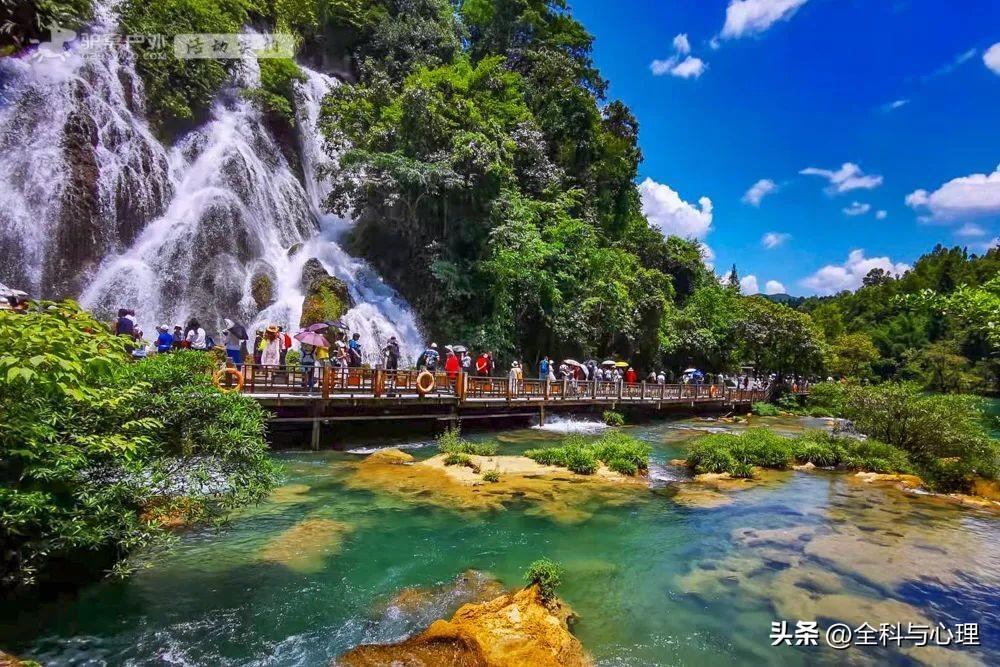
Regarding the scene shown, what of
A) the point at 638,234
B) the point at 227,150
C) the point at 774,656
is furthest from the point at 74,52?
the point at 638,234

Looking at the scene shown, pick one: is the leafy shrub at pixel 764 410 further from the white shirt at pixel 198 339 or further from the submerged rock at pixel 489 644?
the submerged rock at pixel 489 644

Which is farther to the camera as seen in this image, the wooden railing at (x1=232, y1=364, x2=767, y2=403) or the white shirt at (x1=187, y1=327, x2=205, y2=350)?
the wooden railing at (x1=232, y1=364, x2=767, y2=403)

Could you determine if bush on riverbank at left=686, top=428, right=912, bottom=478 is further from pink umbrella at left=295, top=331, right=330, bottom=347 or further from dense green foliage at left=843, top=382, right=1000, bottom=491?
pink umbrella at left=295, top=331, right=330, bottom=347

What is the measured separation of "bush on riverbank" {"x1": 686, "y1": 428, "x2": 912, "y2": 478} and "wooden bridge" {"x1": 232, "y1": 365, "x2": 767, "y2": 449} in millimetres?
8447

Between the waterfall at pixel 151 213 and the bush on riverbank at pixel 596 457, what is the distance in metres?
12.3

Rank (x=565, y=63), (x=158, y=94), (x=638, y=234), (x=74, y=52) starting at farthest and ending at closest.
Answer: (x=638, y=234)
(x=565, y=63)
(x=158, y=94)
(x=74, y=52)

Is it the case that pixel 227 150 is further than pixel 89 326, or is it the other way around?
pixel 227 150

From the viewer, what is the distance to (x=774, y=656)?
255 inches

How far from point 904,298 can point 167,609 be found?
10428 millimetres

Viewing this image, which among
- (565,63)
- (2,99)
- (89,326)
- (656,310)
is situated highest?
(565,63)

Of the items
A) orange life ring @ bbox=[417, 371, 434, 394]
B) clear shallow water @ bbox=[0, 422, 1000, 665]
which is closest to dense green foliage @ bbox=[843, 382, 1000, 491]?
clear shallow water @ bbox=[0, 422, 1000, 665]

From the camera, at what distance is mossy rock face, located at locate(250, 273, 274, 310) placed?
23922mm

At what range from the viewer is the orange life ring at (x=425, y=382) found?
18.8 meters

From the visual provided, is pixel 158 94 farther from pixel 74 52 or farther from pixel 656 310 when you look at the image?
pixel 656 310
